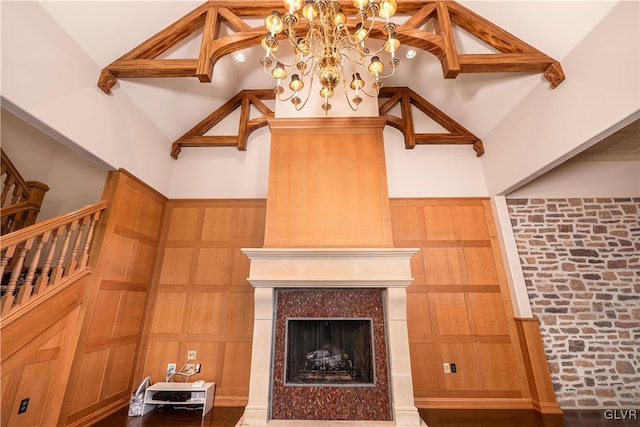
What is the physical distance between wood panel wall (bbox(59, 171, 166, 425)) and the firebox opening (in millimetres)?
2120

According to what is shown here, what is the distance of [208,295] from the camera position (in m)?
3.88

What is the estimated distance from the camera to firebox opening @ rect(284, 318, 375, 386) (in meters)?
3.08

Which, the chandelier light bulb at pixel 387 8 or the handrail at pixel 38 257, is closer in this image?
the chandelier light bulb at pixel 387 8

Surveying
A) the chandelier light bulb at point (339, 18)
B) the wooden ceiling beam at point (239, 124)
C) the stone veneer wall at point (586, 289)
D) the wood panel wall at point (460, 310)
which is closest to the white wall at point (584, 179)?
the stone veneer wall at point (586, 289)

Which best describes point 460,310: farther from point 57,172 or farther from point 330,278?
point 57,172

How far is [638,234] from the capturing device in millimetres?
3789

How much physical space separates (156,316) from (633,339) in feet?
20.9

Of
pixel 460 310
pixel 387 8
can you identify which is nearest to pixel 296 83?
pixel 387 8

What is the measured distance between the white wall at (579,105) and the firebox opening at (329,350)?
9.35 ft

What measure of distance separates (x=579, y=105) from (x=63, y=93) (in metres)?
5.15

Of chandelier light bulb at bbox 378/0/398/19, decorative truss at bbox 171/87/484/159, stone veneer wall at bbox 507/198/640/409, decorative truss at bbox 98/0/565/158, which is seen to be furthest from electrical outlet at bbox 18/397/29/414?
stone veneer wall at bbox 507/198/640/409

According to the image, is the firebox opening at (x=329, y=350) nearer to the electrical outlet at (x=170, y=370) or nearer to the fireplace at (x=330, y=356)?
the fireplace at (x=330, y=356)

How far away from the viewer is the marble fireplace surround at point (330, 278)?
9.73 feet

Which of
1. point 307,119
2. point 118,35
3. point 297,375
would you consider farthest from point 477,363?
point 118,35
